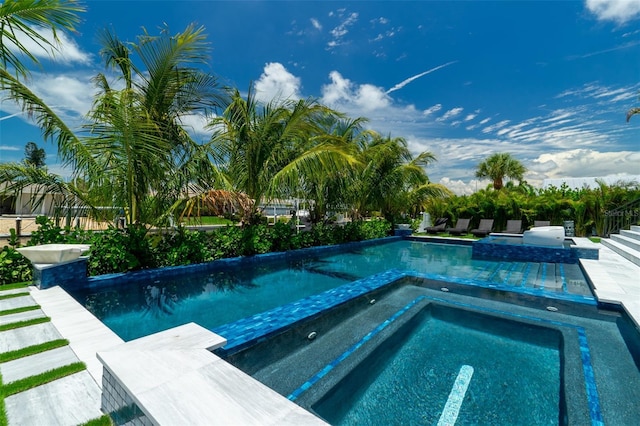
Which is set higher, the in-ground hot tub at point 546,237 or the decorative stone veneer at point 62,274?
the in-ground hot tub at point 546,237

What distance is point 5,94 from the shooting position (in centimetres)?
476

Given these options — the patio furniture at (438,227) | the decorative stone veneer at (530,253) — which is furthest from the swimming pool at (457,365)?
the patio furniture at (438,227)

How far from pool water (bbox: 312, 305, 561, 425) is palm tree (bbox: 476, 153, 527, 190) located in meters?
31.2

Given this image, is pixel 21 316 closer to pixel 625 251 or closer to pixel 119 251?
pixel 119 251

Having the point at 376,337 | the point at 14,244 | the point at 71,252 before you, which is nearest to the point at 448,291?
the point at 376,337

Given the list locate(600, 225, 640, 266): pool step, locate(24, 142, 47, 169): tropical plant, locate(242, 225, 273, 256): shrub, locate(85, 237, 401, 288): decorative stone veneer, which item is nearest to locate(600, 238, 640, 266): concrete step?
locate(600, 225, 640, 266): pool step

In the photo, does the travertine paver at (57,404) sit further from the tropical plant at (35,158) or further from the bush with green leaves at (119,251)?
the tropical plant at (35,158)

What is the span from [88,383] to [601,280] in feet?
27.9

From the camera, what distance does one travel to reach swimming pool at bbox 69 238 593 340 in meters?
4.67

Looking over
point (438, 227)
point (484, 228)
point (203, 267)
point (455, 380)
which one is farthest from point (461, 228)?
point (455, 380)

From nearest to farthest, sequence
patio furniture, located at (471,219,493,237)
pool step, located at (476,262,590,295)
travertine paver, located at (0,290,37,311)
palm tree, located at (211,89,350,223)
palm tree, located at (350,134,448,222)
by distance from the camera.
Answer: travertine paver, located at (0,290,37,311) → pool step, located at (476,262,590,295) → palm tree, located at (211,89,350,223) → palm tree, located at (350,134,448,222) → patio furniture, located at (471,219,493,237)

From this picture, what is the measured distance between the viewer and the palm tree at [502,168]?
3005cm

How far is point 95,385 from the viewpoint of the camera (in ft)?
7.45

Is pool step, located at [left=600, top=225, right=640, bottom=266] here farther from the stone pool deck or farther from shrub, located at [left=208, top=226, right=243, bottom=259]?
shrub, located at [left=208, top=226, right=243, bottom=259]
